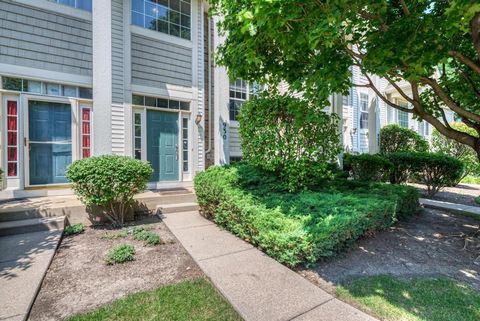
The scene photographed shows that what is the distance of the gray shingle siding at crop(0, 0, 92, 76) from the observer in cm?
533

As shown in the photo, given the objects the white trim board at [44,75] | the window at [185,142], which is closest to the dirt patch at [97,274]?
the window at [185,142]

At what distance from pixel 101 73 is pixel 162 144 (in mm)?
2311

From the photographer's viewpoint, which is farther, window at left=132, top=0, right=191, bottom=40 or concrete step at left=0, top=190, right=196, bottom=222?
window at left=132, top=0, right=191, bottom=40

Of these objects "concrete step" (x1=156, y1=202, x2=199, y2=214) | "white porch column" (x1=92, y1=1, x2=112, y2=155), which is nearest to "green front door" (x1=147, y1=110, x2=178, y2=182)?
"white porch column" (x1=92, y1=1, x2=112, y2=155)

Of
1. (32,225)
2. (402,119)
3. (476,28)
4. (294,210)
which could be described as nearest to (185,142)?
(32,225)

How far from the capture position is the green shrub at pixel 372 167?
771 centimetres

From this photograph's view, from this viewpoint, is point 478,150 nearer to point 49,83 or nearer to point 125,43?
point 125,43

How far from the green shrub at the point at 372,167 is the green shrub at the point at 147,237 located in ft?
21.7

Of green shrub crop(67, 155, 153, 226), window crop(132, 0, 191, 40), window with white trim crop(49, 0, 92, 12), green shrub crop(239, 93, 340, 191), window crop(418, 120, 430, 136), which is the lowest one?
green shrub crop(67, 155, 153, 226)

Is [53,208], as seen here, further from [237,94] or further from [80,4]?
[237,94]

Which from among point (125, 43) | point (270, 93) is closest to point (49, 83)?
point (125, 43)

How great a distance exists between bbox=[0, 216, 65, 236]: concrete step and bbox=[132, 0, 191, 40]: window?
5.38 metres

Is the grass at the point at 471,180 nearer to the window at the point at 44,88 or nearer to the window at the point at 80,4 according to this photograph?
the window at the point at 44,88

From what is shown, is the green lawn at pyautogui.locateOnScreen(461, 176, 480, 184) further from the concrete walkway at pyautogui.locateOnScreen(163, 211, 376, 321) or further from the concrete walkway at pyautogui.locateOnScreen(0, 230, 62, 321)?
the concrete walkway at pyautogui.locateOnScreen(0, 230, 62, 321)
